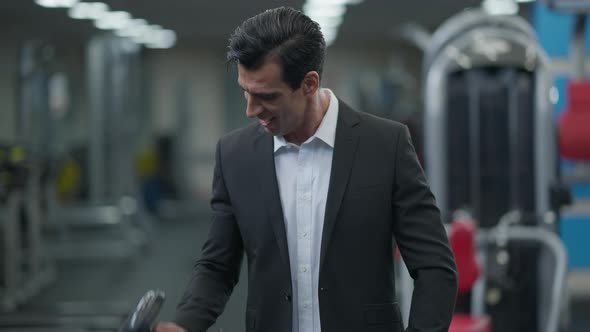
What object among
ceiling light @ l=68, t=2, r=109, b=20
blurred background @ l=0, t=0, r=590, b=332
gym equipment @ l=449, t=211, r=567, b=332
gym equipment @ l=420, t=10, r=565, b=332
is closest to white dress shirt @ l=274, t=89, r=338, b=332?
blurred background @ l=0, t=0, r=590, b=332

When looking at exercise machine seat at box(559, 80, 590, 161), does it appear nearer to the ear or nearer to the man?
the man

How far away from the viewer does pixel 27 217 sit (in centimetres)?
757

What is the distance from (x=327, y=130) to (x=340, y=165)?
83 mm

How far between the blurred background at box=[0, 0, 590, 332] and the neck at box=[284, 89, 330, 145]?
0.18 m

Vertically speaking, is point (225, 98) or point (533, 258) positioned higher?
point (225, 98)

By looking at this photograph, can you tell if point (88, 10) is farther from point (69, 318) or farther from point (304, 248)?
point (304, 248)

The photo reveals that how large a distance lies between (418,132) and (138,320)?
626cm

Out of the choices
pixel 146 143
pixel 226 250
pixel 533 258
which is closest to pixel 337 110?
pixel 226 250

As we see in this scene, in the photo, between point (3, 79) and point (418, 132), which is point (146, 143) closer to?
point (3, 79)

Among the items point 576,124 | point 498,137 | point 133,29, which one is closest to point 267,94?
point 576,124

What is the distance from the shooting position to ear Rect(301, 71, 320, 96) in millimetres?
1638

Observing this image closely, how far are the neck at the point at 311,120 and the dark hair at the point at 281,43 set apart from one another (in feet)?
0.36

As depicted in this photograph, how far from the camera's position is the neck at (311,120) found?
5.68ft

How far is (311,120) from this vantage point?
1741mm
